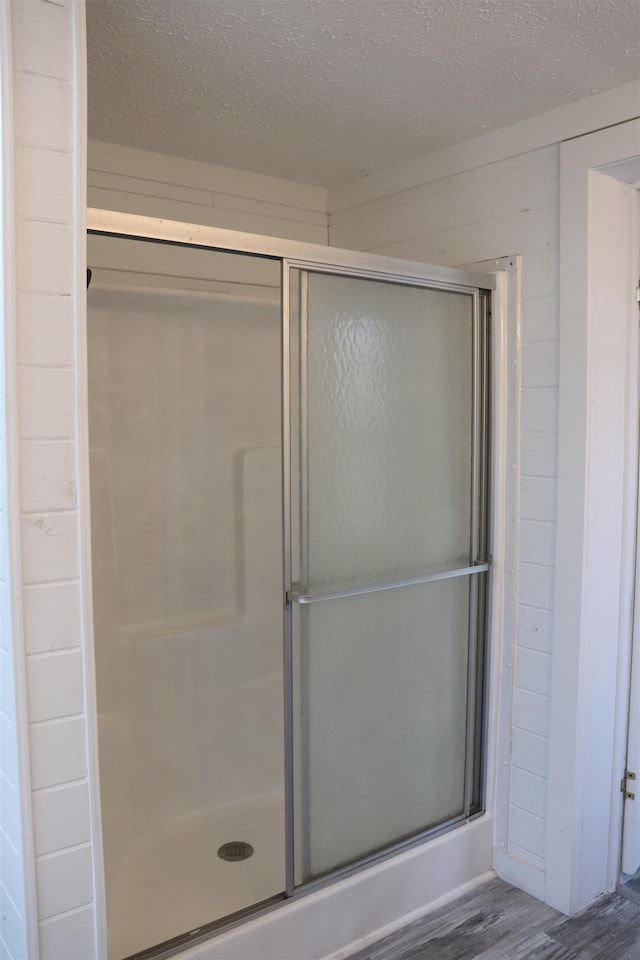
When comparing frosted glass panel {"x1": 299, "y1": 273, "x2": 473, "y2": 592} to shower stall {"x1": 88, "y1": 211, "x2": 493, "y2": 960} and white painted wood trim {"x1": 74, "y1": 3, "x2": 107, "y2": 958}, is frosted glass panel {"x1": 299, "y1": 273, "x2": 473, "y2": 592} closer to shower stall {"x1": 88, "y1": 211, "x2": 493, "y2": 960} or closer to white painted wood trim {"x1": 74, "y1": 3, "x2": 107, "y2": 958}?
shower stall {"x1": 88, "y1": 211, "x2": 493, "y2": 960}

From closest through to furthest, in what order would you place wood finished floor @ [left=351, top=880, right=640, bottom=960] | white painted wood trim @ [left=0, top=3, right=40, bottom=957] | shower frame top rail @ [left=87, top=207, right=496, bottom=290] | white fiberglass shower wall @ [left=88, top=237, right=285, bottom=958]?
white painted wood trim @ [left=0, top=3, right=40, bottom=957] → shower frame top rail @ [left=87, top=207, right=496, bottom=290] → wood finished floor @ [left=351, top=880, right=640, bottom=960] → white fiberglass shower wall @ [left=88, top=237, right=285, bottom=958]

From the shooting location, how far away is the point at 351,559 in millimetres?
1951

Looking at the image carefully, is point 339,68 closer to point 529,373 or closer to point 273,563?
point 529,373

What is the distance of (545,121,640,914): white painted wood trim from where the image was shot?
6.45ft

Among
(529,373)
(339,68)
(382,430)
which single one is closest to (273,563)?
(382,430)

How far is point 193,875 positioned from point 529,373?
1746 mm

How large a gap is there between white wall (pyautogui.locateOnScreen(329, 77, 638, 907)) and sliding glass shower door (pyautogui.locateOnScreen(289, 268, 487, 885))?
0.44 feet

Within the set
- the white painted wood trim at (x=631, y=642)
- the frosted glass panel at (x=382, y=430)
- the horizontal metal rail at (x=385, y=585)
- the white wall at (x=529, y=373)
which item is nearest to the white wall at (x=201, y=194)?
the white wall at (x=529, y=373)

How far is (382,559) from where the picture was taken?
202 cm

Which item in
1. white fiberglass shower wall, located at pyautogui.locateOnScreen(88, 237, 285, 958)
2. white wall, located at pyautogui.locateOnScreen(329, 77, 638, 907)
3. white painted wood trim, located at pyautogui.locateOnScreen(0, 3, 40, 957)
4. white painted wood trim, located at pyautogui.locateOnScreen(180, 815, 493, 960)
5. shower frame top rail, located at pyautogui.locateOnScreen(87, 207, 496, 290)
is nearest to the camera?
white painted wood trim, located at pyautogui.locateOnScreen(0, 3, 40, 957)

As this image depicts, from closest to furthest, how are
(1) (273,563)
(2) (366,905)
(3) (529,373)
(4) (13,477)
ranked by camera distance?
(4) (13,477), (2) (366,905), (3) (529,373), (1) (273,563)

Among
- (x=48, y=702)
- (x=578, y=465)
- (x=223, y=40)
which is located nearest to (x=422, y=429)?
(x=578, y=465)

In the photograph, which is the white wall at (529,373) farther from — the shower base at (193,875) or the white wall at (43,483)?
the white wall at (43,483)

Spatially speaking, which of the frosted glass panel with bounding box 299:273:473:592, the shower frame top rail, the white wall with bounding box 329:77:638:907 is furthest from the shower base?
the shower frame top rail
